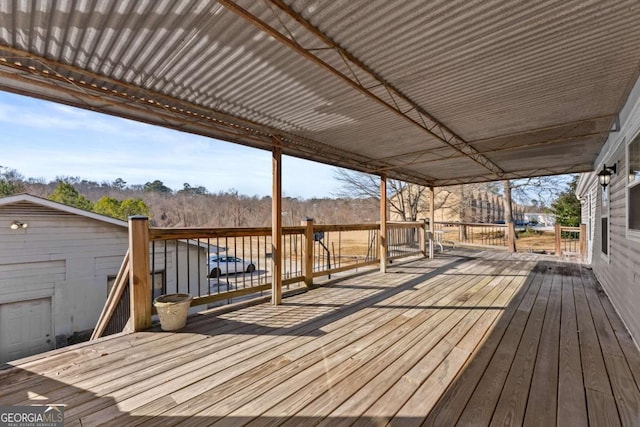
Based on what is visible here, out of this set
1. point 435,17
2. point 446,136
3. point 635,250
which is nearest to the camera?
point 435,17

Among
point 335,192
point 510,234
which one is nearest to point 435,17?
point 510,234

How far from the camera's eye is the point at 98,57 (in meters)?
2.24

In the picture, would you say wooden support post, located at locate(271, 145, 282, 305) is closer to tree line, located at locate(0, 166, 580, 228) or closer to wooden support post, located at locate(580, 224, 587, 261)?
wooden support post, located at locate(580, 224, 587, 261)

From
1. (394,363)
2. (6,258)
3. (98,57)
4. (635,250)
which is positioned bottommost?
(394,363)

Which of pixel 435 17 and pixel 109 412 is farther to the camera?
pixel 435 17

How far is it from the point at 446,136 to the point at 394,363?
397 cm

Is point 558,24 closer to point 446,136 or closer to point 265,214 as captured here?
point 446,136

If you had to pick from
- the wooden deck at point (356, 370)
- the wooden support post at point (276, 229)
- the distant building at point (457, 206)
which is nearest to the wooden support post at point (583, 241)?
the wooden deck at point (356, 370)

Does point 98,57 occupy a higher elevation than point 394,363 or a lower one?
higher

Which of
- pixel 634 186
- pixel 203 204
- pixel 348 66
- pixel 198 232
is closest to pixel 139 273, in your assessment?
pixel 198 232

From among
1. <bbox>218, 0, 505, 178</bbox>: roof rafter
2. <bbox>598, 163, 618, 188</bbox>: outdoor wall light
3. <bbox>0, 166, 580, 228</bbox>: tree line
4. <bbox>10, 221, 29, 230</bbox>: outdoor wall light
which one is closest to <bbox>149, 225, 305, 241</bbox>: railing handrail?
<bbox>218, 0, 505, 178</bbox>: roof rafter

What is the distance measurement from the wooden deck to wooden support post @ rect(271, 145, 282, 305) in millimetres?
279

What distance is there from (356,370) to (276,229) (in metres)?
2.38

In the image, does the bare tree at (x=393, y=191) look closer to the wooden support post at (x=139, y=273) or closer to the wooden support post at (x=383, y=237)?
the wooden support post at (x=383, y=237)
